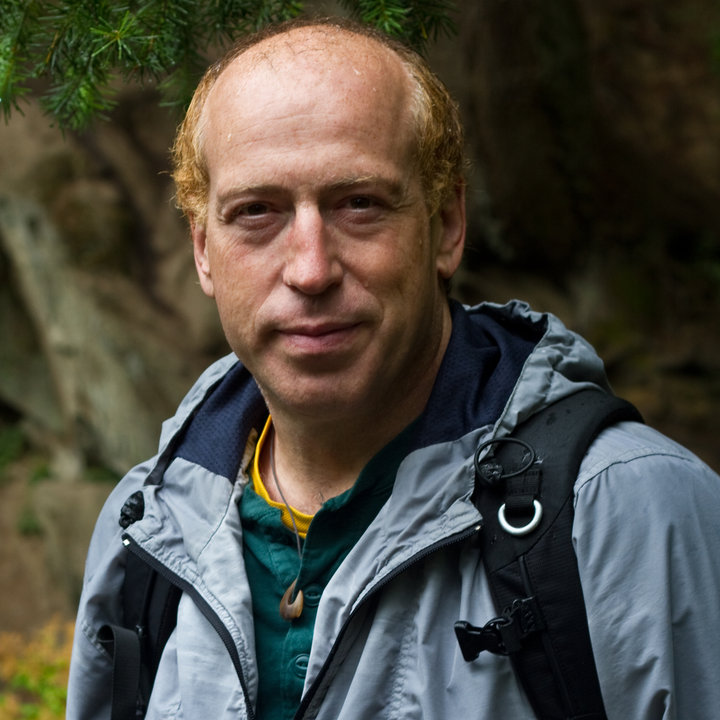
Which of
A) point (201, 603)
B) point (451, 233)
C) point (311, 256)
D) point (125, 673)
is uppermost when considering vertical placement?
point (451, 233)

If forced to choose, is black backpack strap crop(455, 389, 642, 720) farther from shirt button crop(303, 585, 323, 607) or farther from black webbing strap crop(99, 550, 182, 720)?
black webbing strap crop(99, 550, 182, 720)

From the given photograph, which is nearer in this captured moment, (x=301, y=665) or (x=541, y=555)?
(x=541, y=555)

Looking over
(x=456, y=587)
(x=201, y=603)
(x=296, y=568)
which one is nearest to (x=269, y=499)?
(x=296, y=568)

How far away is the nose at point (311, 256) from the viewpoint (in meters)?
1.84

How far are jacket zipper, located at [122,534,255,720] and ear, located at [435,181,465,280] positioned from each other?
2.94 feet

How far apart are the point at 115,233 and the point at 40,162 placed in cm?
73

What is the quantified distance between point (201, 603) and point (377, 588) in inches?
16.7

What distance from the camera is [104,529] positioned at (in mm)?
2311

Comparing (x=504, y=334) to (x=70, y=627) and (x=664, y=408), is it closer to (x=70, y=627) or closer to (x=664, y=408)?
(x=664, y=408)

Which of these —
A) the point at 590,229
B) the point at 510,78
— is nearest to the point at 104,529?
the point at 510,78

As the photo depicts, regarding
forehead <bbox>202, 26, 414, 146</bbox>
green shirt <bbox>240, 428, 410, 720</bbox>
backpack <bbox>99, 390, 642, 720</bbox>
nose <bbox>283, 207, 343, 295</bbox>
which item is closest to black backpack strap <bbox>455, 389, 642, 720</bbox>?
backpack <bbox>99, 390, 642, 720</bbox>

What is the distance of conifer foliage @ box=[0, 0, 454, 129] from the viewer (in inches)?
86.3

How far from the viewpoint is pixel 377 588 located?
1.76m

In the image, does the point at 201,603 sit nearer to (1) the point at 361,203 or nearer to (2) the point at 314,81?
(1) the point at 361,203
